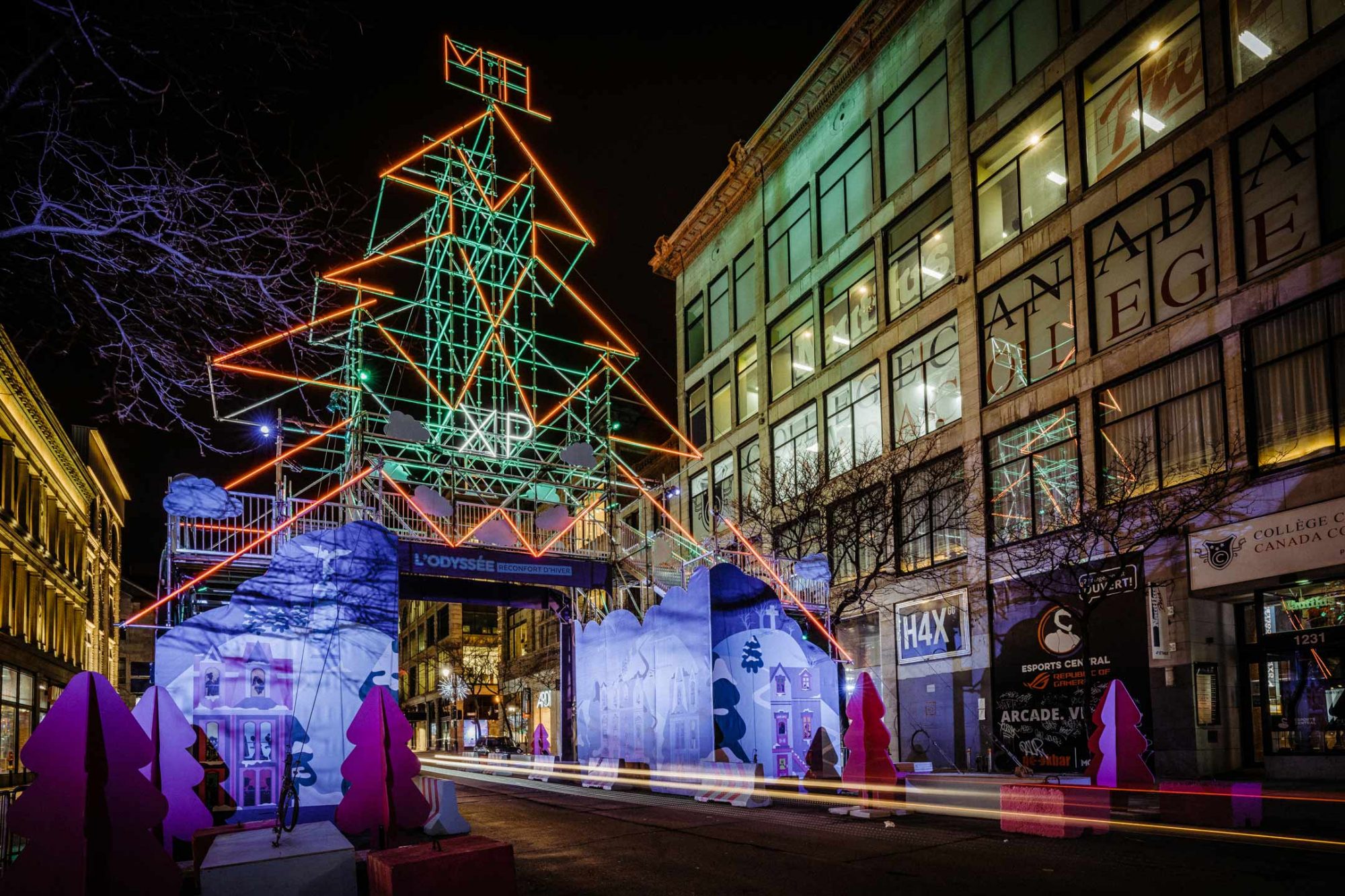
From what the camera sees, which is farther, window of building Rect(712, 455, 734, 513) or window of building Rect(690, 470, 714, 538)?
window of building Rect(690, 470, 714, 538)

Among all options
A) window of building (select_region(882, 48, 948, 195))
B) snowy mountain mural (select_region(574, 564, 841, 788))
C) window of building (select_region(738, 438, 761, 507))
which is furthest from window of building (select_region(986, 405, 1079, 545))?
window of building (select_region(738, 438, 761, 507))

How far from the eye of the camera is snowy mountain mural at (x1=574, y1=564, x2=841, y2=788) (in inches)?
835

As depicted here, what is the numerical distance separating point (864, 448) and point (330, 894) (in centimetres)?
2594

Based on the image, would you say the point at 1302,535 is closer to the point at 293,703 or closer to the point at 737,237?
the point at 293,703

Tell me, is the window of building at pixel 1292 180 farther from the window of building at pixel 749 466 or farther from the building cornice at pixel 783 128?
the window of building at pixel 749 466

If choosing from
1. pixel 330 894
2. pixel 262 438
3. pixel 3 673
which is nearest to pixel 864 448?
pixel 262 438

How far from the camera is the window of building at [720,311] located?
43.3 metres

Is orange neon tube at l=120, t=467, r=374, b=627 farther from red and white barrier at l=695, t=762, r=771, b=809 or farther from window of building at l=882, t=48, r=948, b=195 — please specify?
window of building at l=882, t=48, r=948, b=195

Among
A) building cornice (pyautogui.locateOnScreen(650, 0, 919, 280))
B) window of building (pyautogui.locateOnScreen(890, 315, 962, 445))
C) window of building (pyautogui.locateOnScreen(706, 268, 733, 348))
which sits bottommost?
window of building (pyautogui.locateOnScreen(890, 315, 962, 445))

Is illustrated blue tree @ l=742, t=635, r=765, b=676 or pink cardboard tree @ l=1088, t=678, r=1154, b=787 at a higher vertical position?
illustrated blue tree @ l=742, t=635, r=765, b=676

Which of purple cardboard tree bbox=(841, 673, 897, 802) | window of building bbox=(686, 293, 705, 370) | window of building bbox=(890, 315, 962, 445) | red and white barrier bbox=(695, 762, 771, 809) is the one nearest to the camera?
purple cardboard tree bbox=(841, 673, 897, 802)

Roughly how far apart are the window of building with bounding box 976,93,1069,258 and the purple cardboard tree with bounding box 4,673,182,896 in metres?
24.5

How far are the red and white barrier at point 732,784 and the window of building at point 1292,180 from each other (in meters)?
14.2

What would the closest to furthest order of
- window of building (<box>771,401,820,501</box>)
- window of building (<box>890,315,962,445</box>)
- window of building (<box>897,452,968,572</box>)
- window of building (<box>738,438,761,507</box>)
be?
window of building (<box>897,452,968,572</box>)
window of building (<box>890,315,962,445</box>)
window of building (<box>771,401,820,501</box>)
window of building (<box>738,438,761,507</box>)
